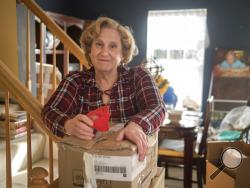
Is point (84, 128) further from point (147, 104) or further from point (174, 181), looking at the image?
point (174, 181)

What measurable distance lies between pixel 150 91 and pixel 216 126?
3213 mm

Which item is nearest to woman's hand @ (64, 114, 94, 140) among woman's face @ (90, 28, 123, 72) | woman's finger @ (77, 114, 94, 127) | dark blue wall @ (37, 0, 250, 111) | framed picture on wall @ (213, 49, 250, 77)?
woman's finger @ (77, 114, 94, 127)

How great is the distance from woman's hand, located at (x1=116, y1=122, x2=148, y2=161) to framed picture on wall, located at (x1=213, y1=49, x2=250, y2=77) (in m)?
3.58

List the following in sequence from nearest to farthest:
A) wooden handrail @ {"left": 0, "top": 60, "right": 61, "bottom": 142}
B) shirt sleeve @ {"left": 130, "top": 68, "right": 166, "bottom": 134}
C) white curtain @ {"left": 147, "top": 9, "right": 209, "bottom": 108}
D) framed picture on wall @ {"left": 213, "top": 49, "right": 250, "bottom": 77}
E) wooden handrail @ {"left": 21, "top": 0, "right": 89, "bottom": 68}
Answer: shirt sleeve @ {"left": 130, "top": 68, "right": 166, "bottom": 134} → wooden handrail @ {"left": 0, "top": 60, "right": 61, "bottom": 142} → wooden handrail @ {"left": 21, "top": 0, "right": 89, "bottom": 68} → framed picture on wall @ {"left": 213, "top": 49, "right": 250, "bottom": 77} → white curtain @ {"left": 147, "top": 9, "right": 209, "bottom": 108}

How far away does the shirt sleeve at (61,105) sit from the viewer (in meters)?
1.18

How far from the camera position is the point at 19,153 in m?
2.41

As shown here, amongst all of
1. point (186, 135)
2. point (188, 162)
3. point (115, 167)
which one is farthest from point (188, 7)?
point (115, 167)

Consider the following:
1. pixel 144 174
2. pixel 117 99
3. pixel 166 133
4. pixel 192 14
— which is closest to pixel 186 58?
pixel 192 14

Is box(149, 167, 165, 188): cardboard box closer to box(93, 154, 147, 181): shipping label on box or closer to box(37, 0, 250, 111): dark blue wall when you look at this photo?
box(93, 154, 147, 181): shipping label on box

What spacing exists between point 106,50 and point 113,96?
204mm

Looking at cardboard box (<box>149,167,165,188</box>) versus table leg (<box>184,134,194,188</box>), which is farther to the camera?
table leg (<box>184,134,194,188</box>)

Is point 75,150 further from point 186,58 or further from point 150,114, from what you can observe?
point 186,58

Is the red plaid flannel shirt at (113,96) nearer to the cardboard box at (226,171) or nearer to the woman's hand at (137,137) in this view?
the woman's hand at (137,137)

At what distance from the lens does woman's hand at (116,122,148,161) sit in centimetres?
96
